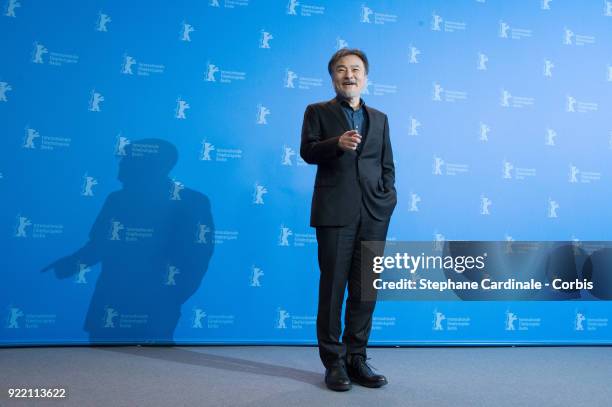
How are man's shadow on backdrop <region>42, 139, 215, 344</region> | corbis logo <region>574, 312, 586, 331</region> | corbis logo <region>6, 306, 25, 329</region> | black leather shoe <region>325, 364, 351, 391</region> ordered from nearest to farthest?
black leather shoe <region>325, 364, 351, 391</region> < corbis logo <region>6, 306, 25, 329</region> < man's shadow on backdrop <region>42, 139, 215, 344</region> < corbis logo <region>574, 312, 586, 331</region>

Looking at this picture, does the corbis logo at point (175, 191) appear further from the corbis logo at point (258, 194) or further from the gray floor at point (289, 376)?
the gray floor at point (289, 376)

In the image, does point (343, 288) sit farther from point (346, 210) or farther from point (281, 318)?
point (281, 318)

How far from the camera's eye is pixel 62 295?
9.26 feet

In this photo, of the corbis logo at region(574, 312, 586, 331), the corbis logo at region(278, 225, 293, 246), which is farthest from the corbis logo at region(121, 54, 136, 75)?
the corbis logo at region(574, 312, 586, 331)

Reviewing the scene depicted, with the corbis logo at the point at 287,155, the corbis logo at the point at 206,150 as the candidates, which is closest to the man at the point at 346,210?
the corbis logo at the point at 287,155

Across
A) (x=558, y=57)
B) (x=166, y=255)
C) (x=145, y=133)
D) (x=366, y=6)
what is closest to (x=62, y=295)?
(x=166, y=255)

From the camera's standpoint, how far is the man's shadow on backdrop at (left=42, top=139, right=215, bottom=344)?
9.39 feet

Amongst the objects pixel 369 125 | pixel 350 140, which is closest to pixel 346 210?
pixel 350 140

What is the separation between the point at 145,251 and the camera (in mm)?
2922

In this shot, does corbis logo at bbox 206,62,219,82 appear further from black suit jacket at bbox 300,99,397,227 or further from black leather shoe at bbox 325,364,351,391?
black leather shoe at bbox 325,364,351,391

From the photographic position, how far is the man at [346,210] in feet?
6.88

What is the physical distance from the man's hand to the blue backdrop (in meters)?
1.18

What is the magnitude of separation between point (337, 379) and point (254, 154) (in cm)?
160

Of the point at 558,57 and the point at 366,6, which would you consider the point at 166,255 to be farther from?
the point at 558,57
